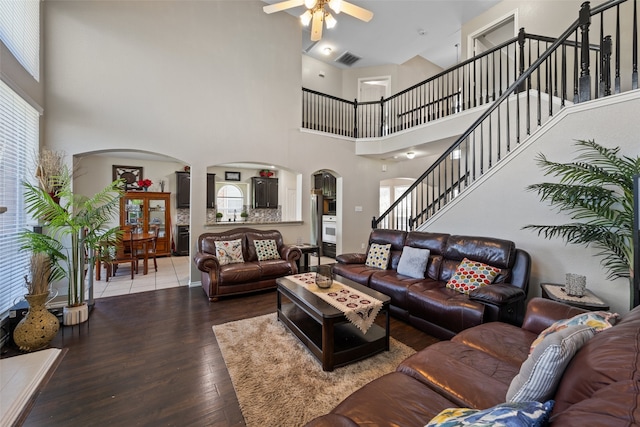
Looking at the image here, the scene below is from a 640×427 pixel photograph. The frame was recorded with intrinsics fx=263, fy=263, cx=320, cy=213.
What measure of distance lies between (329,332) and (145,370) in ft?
5.20

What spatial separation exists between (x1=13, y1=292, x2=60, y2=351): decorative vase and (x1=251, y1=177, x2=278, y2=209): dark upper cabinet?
19.7 ft

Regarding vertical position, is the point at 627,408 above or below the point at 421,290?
above

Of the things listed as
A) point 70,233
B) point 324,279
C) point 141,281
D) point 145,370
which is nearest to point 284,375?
point 324,279

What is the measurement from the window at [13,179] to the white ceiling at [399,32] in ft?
15.4

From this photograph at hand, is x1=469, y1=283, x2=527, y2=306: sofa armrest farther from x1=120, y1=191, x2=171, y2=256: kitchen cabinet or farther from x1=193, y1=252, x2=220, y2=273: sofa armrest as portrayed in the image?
x1=120, y1=191, x2=171, y2=256: kitchen cabinet

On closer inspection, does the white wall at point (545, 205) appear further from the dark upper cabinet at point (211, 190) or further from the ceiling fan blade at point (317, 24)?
the dark upper cabinet at point (211, 190)

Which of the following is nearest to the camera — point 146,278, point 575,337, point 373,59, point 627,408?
point 627,408

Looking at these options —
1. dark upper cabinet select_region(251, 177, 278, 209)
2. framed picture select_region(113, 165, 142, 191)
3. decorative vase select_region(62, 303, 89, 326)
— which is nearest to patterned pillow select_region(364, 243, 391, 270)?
decorative vase select_region(62, 303, 89, 326)

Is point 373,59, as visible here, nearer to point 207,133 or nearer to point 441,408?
point 207,133

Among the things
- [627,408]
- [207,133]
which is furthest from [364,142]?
[627,408]

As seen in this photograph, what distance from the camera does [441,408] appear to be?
122cm

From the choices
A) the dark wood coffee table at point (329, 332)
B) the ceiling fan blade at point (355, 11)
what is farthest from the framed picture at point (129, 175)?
the ceiling fan blade at point (355, 11)

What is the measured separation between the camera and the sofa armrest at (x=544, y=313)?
1.84m

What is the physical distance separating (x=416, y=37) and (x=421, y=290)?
629 centimetres
